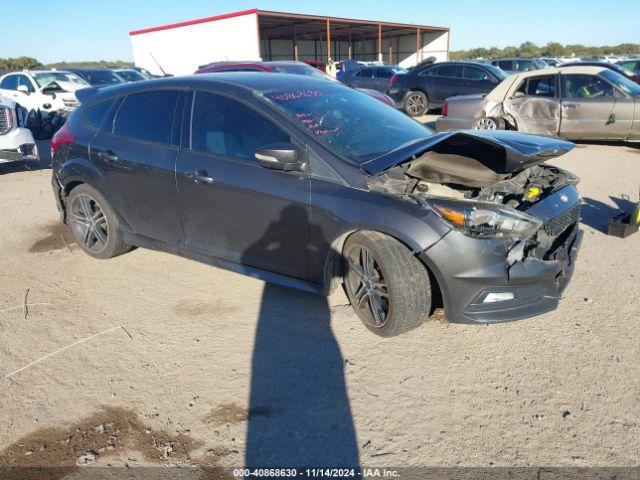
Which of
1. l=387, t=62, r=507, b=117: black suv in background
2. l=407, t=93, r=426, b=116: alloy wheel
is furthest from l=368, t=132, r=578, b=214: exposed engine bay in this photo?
l=407, t=93, r=426, b=116: alloy wheel

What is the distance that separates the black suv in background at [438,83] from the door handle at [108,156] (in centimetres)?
1197

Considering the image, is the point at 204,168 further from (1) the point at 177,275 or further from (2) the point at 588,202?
(2) the point at 588,202

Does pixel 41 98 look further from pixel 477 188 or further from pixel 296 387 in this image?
pixel 296 387

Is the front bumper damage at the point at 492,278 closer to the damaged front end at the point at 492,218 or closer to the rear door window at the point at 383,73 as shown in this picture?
the damaged front end at the point at 492,218

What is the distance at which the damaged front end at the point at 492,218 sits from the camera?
2.97m

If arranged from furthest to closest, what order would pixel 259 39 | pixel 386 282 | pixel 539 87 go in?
1. pixel 259 39
2. pixel 539 87
3. pixel 386 282

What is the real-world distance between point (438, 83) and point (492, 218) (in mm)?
13057

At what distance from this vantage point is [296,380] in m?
2.97

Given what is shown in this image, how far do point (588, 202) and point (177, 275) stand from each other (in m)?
4.96

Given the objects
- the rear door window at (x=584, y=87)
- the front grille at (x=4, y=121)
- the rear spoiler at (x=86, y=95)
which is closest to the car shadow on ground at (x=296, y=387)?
the rear spoiler at (x=86, y=95)

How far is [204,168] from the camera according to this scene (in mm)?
3826

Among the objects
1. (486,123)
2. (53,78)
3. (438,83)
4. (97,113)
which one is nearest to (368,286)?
(97,113)

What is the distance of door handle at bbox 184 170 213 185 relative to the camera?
380 centimetres

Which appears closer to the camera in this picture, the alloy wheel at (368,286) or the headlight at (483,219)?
the headlight at (483,219)
